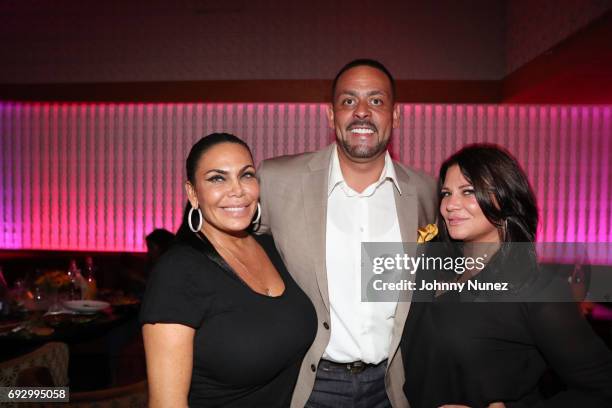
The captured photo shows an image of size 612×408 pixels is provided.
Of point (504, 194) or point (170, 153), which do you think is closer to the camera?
point (504, 194)

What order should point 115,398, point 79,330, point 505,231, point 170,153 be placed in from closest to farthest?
point 505,231
point 115,398
point 79,330
point 170,153

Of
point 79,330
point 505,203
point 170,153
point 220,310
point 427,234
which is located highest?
point 170,153

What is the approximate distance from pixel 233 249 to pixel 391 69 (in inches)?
159

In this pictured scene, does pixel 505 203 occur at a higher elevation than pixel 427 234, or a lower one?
higher

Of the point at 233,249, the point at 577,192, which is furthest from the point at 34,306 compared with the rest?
the point at 577,192

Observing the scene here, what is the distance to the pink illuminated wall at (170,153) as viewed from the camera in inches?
218

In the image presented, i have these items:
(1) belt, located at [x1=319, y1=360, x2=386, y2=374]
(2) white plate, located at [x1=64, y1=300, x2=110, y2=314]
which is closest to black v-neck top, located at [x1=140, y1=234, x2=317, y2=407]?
(1) belt, located at [x1=319, y1=360, x2=386, y2=374]

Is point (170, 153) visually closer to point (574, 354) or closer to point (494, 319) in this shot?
point (494, 319)

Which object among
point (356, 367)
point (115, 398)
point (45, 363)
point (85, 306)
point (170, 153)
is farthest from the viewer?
point (170, 153)

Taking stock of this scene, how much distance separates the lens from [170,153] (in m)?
5.82

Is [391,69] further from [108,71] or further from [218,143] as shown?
[218,143]

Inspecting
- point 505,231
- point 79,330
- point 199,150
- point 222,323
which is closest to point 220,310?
point 222,323

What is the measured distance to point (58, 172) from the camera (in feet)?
19.8

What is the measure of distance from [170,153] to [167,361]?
4.69 m
